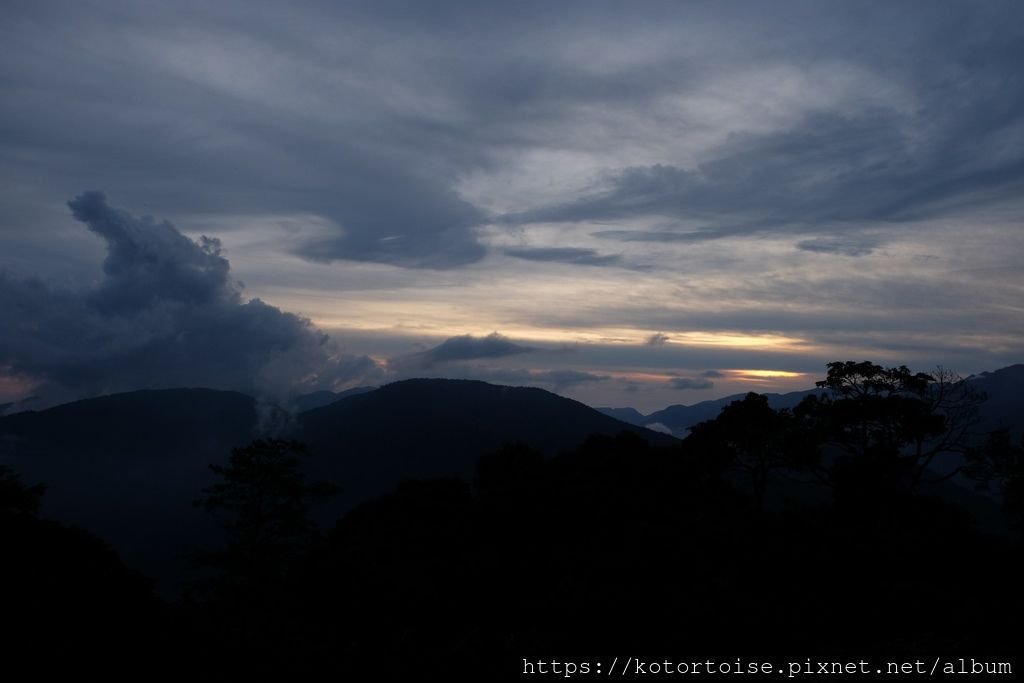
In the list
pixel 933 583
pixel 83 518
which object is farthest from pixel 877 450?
pixel 83 518

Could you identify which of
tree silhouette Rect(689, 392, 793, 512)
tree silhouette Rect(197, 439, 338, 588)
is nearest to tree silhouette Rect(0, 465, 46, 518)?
tree silhouette Rect(197, 439, 338, 588)

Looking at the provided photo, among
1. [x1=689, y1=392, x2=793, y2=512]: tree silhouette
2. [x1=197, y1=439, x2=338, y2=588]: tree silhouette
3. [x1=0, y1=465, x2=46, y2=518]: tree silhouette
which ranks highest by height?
[x1=689, y1=392, x2=793, y2=512]: tree silhouette

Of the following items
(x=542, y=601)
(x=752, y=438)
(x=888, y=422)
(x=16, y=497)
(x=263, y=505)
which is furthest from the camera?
(x=752, y=438)

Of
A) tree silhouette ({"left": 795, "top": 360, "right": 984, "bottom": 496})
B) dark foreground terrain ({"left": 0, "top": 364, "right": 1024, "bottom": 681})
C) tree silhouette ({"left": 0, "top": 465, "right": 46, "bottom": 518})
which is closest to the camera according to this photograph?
dark foreground terrain ({"left": 0, "top": 364, "right": 1024, "bottom": 681})

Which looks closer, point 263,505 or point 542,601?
point 542,601

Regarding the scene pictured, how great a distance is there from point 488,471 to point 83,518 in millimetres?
194880

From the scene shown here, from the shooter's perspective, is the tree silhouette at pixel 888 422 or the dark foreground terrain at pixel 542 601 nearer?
the dark foreground terrain at pixel 542 601

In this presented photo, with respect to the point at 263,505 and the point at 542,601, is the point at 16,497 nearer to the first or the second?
the point at 263,505

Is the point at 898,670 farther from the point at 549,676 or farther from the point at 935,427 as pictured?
the point at 935,427

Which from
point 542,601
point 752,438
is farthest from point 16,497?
point 752,438

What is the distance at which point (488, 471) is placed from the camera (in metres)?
50.0

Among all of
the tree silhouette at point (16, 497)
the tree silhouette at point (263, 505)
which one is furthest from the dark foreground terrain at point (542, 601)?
the tree silhouette at point (263, 505)

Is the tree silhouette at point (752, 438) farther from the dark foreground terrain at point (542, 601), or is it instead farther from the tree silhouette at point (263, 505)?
the tree silhouette at point (263, 505)

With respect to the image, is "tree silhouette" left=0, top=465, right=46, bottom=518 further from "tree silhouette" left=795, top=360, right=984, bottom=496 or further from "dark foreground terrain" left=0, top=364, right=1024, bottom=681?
"tree silhouette" left=795, top=360, right=984, bottom=496
